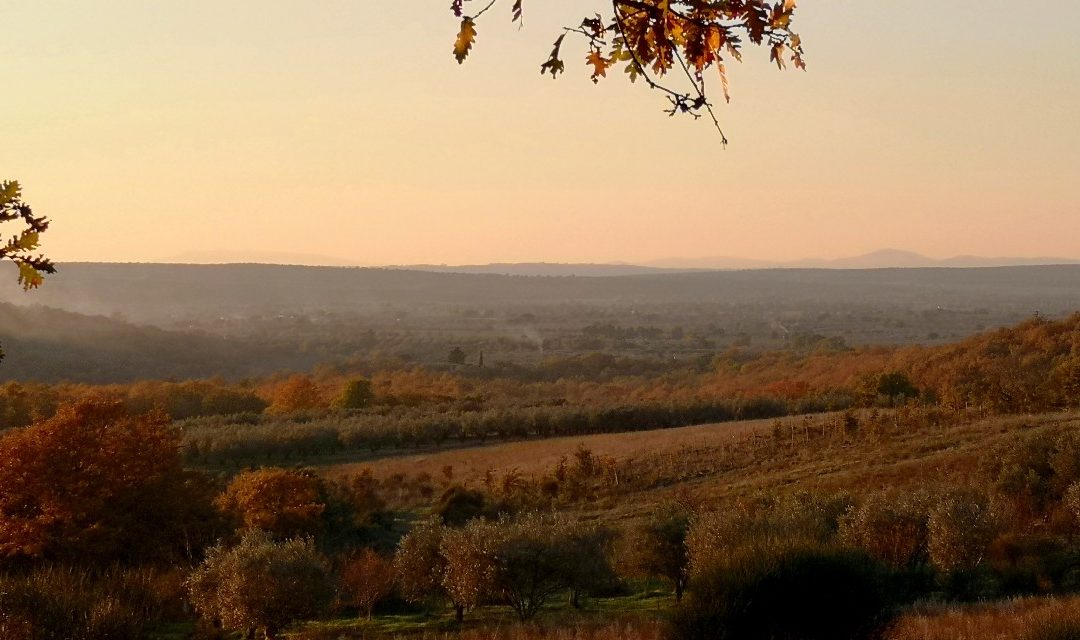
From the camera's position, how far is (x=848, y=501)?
75.6 ft

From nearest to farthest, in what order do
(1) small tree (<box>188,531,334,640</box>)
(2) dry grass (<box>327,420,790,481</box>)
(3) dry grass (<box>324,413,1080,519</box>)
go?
1. (1) small tree (<box>188,531,334,640</box>)
2. (3) dry grass (<box>324,413,1080,519</box>)
3. (2) dry grass (<box>327,420,790,481</box>)

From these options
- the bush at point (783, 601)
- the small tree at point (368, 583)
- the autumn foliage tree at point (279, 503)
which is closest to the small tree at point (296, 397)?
the autumn foliage tree at point (279, 503)

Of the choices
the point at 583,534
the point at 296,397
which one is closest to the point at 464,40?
the point at 583,534

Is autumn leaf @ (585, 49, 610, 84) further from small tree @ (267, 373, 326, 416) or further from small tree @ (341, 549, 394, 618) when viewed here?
small tree @ (267, 373, 326, 416)

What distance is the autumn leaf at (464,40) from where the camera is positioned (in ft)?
14.0

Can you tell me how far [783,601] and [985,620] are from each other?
4292mm

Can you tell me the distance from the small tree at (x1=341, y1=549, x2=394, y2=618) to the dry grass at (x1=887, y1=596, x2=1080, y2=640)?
915 centimetres

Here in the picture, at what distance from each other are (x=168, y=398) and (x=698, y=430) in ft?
127

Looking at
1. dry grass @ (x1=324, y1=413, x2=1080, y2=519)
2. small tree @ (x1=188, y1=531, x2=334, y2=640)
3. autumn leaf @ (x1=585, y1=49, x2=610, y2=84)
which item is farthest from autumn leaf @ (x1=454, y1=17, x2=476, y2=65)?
dry grass @ (x1=324, y1=413, x2=1080, y2=519)

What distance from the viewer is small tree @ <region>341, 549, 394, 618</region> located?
1791cm

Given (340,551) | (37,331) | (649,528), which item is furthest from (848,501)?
(37,331)

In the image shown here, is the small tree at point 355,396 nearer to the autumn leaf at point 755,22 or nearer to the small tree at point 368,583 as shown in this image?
the small tree at point 368,583

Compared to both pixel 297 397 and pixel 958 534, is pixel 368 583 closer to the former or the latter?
pixel 958 534

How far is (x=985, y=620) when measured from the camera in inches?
492
